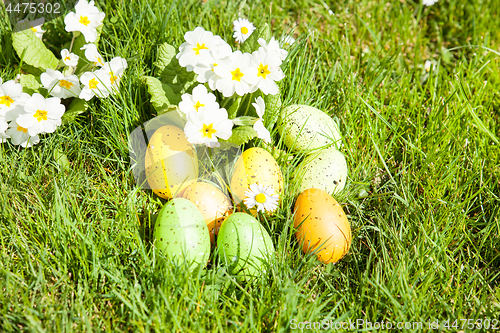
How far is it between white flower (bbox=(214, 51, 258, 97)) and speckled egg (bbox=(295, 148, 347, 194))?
1.81 ft

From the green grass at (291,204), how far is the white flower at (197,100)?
419 millimetres

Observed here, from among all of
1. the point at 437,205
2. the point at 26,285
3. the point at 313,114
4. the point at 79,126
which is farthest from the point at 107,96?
the point at 437,205

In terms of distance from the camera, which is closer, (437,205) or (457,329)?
(457,329)

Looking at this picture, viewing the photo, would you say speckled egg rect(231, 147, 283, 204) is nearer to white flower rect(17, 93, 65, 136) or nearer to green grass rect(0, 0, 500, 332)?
green grass rect(0, 0, 500, 332)

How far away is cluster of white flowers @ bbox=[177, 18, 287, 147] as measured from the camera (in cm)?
167

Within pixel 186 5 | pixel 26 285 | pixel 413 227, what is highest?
pixel 186 5

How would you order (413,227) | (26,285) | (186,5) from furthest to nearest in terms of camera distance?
(186,5), (413,227), (26,285)

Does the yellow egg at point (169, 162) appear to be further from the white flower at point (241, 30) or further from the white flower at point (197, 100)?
the white flower at point (241, 30)

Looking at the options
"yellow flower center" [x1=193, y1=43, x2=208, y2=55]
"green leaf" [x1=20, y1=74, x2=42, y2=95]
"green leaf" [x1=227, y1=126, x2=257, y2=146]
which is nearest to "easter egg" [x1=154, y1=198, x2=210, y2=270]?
"green leaf" [x1=227, y1=126, x2=257, y2=146]

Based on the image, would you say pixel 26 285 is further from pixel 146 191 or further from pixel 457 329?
pixel 457 329

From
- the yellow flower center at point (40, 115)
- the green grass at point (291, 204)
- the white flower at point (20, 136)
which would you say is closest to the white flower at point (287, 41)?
the green grass at point (291, 204)

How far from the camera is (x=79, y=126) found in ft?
6.79

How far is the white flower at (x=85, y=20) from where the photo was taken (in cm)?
206

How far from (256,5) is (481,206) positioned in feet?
7.00
